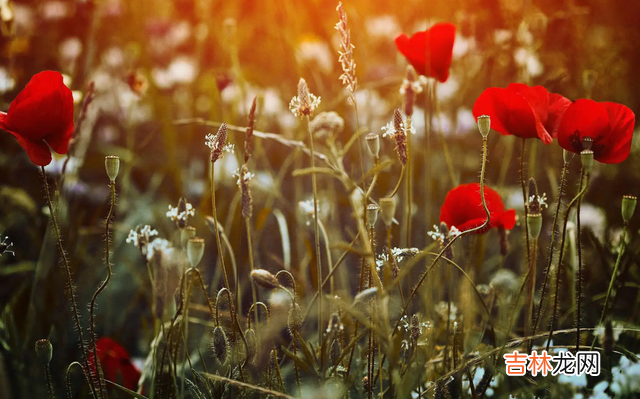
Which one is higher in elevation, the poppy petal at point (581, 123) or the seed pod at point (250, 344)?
the poppy petal at point (581, 123)

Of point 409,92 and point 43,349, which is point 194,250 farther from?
point 409,92

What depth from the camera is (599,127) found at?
676 millimetres

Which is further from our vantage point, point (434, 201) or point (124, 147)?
point (124, 147)

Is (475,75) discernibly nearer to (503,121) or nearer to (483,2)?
(483,2)

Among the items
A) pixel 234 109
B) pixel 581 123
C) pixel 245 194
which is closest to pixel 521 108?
pixel 581 123

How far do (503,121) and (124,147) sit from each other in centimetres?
144

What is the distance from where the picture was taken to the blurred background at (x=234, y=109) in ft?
3.78

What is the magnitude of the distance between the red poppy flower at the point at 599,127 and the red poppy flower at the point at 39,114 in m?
0.53

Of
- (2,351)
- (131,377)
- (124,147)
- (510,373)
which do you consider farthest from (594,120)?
(124,147)

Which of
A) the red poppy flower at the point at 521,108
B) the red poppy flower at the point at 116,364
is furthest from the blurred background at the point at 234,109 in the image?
the red poppy flower at the point at 521,108

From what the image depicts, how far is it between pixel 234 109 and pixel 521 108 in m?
0.76

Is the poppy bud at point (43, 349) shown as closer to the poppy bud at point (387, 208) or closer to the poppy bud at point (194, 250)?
the poppy bud at point (194, 250)

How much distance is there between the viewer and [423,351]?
712mm

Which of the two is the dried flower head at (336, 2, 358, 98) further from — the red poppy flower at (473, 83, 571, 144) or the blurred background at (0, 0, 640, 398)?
the blurred background at (0, 0, 640, 398)
